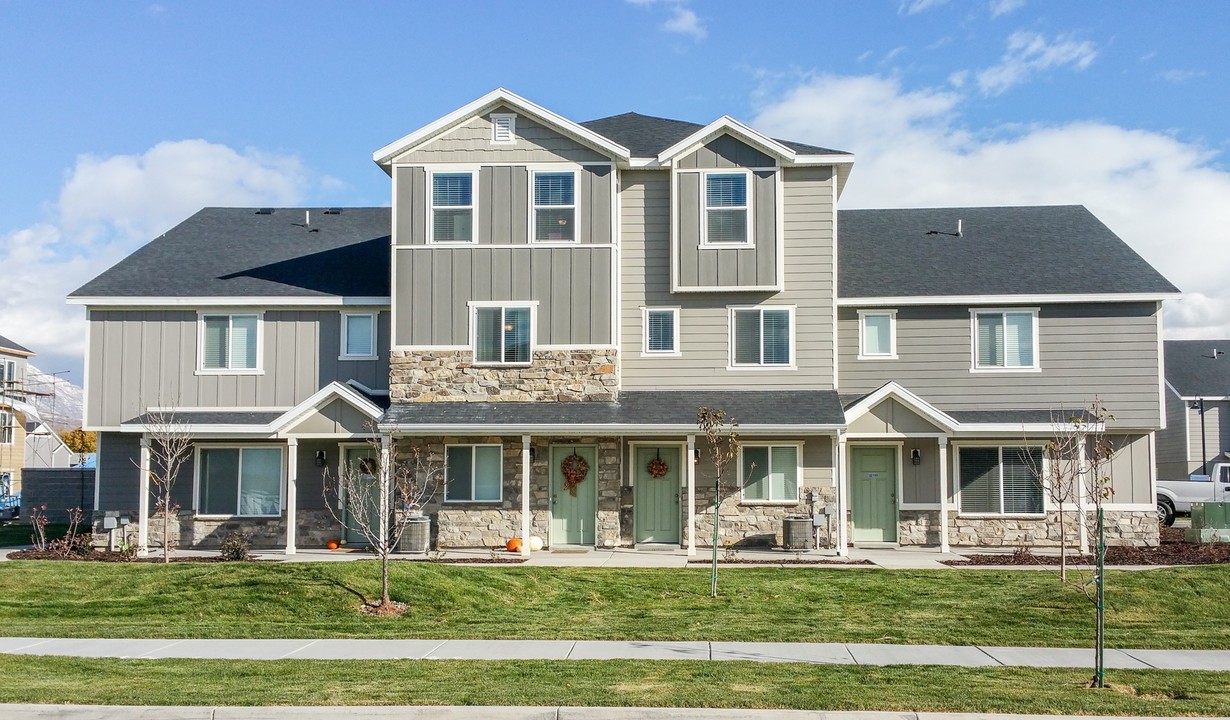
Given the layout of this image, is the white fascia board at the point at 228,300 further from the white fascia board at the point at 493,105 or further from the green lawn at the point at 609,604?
the green lawn at the point at 609,604

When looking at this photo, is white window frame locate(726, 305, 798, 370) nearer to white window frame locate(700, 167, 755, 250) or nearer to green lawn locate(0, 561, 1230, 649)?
white window frame locate(700, 167, 755, 250)

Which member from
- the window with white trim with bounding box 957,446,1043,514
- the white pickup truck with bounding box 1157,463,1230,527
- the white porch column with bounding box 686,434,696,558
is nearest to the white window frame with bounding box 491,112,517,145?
the white porch column with bounding box 686,434,696,558

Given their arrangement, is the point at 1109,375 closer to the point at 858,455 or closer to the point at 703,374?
the point at 858,455

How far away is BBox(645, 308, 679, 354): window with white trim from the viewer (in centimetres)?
2361

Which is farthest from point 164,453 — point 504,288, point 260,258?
point 504,288

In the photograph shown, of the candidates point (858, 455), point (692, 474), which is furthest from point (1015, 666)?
point (858, 455)

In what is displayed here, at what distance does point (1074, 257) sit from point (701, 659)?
1741 centimetres

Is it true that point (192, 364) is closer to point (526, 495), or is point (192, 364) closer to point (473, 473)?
point (473, 473)

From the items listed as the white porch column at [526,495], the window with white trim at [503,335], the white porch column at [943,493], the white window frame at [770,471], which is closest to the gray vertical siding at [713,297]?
the white window frame at [770,471]

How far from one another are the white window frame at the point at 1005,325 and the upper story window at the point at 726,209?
530cm

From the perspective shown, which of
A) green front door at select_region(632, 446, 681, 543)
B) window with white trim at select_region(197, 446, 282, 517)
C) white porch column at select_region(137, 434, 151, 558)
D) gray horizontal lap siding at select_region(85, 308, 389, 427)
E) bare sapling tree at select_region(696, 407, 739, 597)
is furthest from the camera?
gray horizontal lap siding at select_region(85, 308, 389, 427)

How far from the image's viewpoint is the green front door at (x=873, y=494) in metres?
23.5

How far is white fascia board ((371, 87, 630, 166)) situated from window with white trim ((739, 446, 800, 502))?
6762 mm

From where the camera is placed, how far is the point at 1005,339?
78.4 feet
